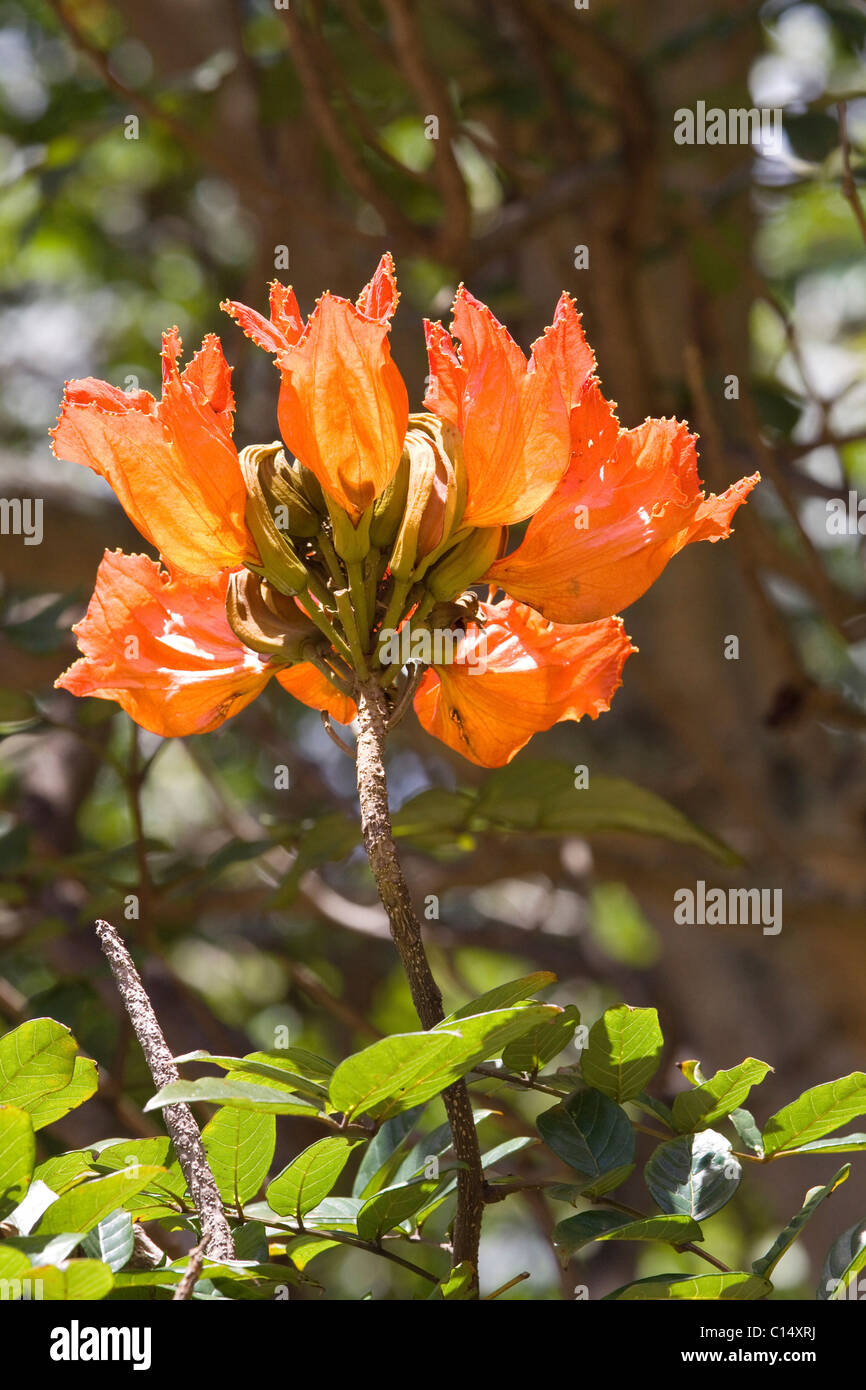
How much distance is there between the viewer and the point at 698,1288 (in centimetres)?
67

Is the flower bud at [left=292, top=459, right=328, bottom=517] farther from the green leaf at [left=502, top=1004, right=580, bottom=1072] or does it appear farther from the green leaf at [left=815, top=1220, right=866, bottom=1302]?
the green leaf at [left=815, top=1220, right=866, bottom=1302]

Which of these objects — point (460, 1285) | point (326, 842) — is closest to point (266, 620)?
point (460, 1285)

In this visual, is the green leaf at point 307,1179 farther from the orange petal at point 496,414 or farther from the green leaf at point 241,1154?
the orange petal at point 496,414

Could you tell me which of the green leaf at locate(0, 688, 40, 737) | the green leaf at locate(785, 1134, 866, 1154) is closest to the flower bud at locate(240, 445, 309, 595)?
the green leaf at locate(785, 1134, 866, 1154)

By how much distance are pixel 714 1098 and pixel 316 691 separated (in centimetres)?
36

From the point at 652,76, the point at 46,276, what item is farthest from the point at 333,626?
the point at 46,276

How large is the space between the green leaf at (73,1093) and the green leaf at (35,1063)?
11 mm

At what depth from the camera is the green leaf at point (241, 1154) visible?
73 cm

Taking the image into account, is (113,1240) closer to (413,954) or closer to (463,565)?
(413,954)

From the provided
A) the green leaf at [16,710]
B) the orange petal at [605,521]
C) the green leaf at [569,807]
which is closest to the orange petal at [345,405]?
the orange petal at [605,521]

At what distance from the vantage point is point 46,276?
452cm

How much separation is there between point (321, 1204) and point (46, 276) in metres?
4.31

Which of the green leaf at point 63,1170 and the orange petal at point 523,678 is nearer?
the green leaf at point 63,1170
